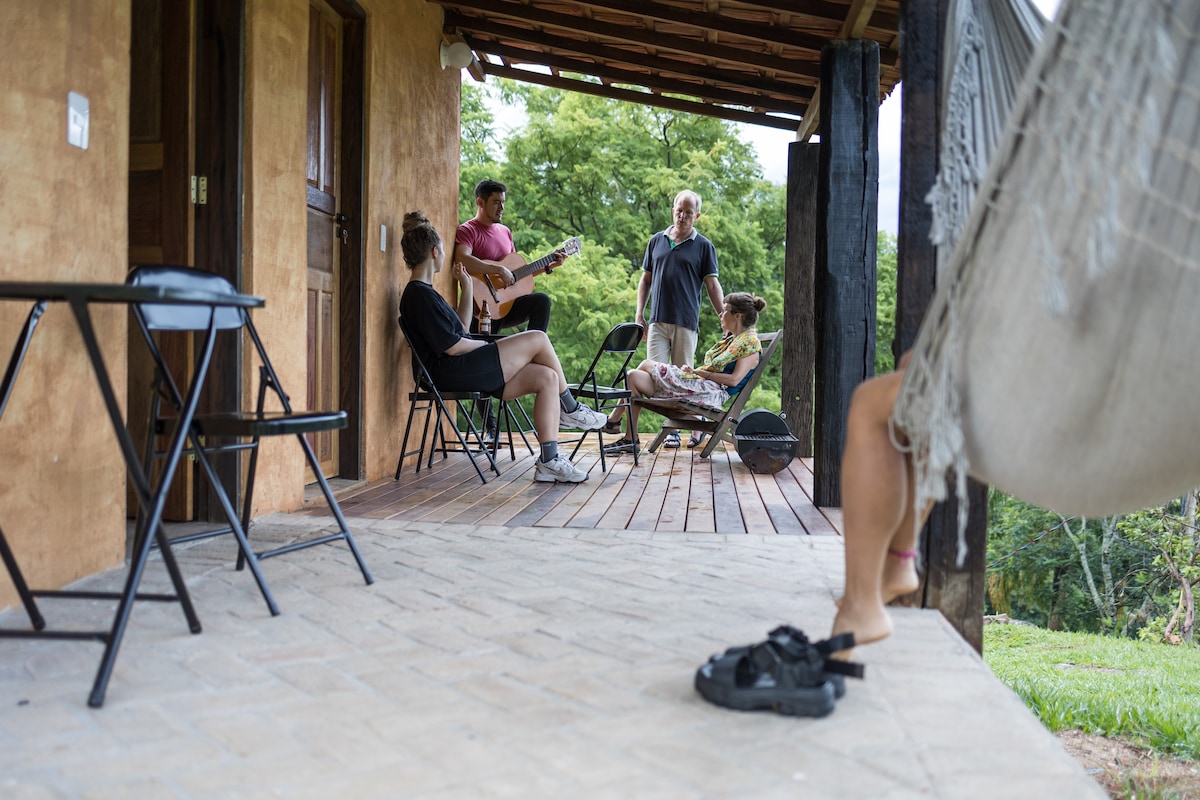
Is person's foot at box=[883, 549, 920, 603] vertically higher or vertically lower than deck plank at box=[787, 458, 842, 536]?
higher

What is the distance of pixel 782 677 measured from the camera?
1.72 meters

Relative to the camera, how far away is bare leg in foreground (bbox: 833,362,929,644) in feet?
5.70

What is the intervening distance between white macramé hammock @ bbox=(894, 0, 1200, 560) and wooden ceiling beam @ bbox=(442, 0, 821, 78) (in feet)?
14.1

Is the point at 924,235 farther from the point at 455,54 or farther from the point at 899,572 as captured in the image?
the point at 455,54

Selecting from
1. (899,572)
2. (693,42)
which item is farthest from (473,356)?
(899,572)

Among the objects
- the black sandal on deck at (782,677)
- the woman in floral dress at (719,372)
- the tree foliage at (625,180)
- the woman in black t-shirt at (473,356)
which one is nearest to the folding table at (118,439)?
the black sandal on deck at (782,677)

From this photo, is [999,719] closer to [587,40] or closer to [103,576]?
[103,576]

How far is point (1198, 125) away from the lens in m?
1.39

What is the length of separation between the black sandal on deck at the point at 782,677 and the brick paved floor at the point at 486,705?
0.11ft

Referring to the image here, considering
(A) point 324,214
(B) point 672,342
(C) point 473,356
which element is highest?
(A) point 324,214

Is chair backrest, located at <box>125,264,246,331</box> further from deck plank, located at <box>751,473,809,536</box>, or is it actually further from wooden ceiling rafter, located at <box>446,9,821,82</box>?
wooden ceiling rafter, located at <box>446,9,821,82</box>

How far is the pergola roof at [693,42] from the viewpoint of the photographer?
4715 millimetres

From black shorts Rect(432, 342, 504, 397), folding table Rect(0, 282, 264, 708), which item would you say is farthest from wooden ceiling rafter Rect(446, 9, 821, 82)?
folding table Rect(0, 282, 264, 708)

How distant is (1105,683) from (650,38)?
4.34 meters
